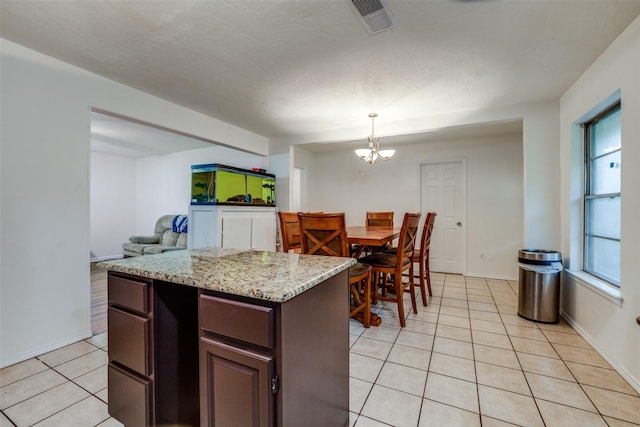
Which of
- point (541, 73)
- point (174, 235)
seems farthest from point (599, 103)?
point (174, 235)

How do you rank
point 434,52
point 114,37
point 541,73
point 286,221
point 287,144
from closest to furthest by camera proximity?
1. point 114,37
2. point 434,52
3. point 541,73
4. point 286,221
5. point 287,144

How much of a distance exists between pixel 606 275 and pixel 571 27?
1.89m

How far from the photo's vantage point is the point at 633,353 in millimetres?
1706

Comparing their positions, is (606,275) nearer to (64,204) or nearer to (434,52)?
(434,52)

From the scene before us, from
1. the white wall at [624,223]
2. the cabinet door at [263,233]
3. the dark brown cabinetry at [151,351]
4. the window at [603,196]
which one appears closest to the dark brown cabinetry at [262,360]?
the dark brown cabinetry at [151,351]

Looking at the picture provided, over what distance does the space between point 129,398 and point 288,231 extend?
2.00m

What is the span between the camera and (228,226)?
380 cm

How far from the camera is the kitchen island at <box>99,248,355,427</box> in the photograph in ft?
2.95

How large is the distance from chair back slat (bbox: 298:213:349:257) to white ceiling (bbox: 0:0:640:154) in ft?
4.16

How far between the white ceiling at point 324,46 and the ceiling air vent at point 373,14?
0.15ft

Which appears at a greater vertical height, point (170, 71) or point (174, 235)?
point (170, 71)

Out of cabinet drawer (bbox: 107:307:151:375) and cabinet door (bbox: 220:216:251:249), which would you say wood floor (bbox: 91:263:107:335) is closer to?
cabinet door (bbox: 220:216:251:249)

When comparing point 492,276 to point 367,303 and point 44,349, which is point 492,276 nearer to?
point 367,303

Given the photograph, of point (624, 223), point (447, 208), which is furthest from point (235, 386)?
A: point (447, 208)
